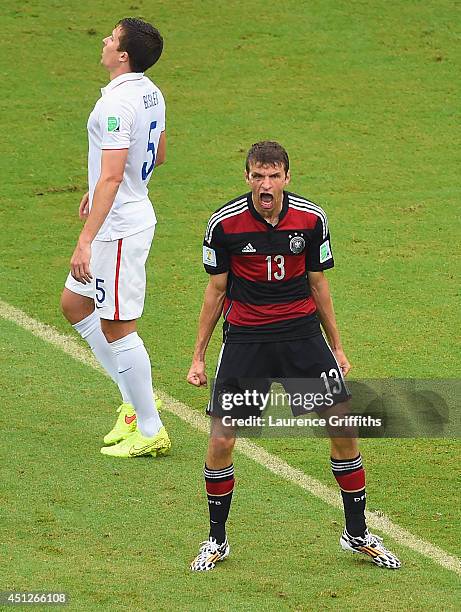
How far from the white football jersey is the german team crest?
1.36 m

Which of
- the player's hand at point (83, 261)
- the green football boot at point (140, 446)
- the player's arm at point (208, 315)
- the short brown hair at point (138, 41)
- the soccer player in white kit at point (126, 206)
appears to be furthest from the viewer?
the green football boot at point (140, 446)

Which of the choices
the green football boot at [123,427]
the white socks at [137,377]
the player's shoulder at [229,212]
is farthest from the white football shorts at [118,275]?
the player's shoulder at [229,212]

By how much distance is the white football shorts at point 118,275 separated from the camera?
273 inches

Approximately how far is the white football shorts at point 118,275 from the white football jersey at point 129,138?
0.05 metres

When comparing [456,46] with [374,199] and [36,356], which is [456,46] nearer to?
[374,199]

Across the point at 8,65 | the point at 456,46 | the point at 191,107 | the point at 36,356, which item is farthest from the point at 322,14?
the point at 36,356

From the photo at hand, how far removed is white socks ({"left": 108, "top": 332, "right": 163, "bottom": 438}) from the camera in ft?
23.0

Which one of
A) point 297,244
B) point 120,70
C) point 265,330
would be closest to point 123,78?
point 120,70

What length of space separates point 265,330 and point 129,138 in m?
1.51

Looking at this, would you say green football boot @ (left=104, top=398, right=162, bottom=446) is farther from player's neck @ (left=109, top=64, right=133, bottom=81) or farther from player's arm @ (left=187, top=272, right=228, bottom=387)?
player's neck @ (left=109, top=64, right=133, bottom=81)

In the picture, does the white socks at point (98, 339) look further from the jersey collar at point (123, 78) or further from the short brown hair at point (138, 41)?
the short brown hair at point (138, 41)

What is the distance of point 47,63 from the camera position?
15.2 metres

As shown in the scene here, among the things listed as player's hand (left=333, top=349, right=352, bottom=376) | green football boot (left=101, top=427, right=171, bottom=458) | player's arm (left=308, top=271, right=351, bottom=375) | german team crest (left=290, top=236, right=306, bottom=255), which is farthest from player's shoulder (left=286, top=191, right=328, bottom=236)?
→ green football boot (left=101, top=427, right=171, bottom=458)

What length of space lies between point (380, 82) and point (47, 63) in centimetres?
394
